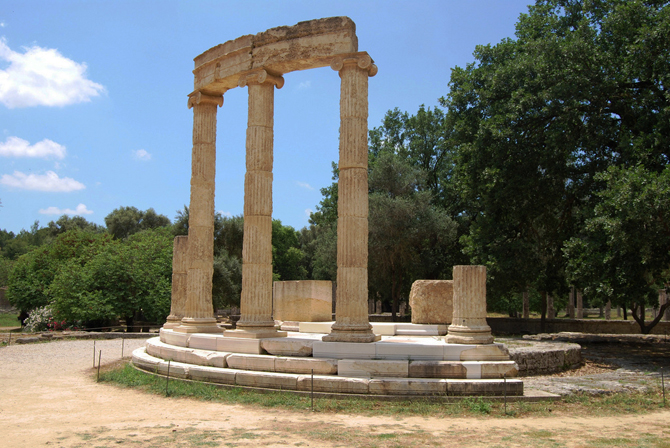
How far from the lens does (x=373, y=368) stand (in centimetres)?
1023

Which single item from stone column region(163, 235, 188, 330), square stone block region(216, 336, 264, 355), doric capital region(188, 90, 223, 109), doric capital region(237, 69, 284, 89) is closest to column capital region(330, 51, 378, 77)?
doric capital region(237, 69, 284, 89)

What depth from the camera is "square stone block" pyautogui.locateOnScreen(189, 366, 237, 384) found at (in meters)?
10.9

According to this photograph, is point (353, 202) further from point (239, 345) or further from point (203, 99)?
point (203, 99)

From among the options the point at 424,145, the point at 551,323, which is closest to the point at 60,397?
the point at 551,323

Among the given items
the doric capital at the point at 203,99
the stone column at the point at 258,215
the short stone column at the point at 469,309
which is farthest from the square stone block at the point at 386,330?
the doric capital at the point at 203,99

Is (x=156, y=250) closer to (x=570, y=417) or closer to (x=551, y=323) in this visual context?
(x=551, y=323)

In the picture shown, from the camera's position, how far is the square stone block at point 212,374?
10.9 metres

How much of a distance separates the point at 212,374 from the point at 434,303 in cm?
743

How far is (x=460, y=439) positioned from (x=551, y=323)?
23012mm

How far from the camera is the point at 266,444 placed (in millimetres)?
7023

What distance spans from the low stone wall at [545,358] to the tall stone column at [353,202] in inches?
167

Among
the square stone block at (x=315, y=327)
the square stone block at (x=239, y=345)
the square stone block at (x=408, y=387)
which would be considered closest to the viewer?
the square stone block at (x=408, y=387)

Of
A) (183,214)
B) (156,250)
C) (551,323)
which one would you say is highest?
(183,214)

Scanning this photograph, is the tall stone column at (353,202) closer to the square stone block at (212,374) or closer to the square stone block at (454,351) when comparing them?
the square stone block at (454,351)
